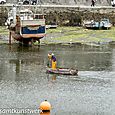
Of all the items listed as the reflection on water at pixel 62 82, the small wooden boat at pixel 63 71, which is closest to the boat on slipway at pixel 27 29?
the reflection on water at pixel 62 82

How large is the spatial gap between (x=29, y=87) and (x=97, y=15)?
144ft

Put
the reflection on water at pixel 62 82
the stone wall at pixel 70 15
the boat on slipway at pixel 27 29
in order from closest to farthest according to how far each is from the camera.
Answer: the reflection on water at pixel 62 82
the boat on slipway at pixel 27 29
the stone wall at pixel 70 15

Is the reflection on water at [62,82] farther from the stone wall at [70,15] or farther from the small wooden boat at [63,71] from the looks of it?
the stone wall at [70,15]

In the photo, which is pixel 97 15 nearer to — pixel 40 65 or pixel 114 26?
pixel 114 26

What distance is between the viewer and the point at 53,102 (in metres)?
25.1

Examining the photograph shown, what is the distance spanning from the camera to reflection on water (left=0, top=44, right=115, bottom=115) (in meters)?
24.5

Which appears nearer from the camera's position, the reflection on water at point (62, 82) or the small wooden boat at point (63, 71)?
the reflection on water at point (62, 82)

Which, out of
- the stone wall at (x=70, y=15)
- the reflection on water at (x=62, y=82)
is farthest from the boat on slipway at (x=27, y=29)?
the stone wall at (x=70, y=15)

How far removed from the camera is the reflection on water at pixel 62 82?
2453 cm

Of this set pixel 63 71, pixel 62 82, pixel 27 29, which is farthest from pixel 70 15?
pixel 62 82

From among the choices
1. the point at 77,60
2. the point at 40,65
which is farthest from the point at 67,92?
the point at 77,60

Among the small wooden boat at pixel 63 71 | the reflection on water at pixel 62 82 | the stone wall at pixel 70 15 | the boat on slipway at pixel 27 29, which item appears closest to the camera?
the reflection on water at pixel 62 82

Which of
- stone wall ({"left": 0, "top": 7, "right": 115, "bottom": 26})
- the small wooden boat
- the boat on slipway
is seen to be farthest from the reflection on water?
stone wall ({"left": 0, "top": 7, "right": 115, "bottom": 26})

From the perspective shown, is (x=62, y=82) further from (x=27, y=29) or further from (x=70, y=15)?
(x=70, y=15)
